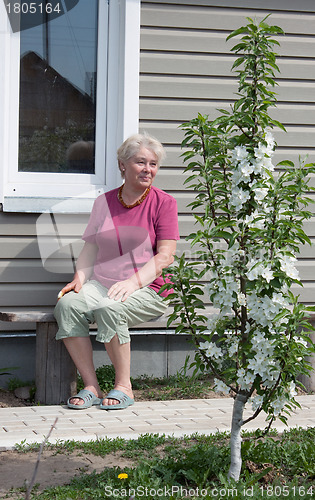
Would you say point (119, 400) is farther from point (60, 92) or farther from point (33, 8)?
point (33, 8)

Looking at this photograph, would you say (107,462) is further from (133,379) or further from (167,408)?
(133,379)

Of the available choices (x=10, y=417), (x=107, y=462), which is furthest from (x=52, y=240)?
(x=107, y=462)

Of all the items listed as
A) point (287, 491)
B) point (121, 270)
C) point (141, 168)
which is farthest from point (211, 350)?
point (141, 168)

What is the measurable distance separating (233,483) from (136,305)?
1875 mm

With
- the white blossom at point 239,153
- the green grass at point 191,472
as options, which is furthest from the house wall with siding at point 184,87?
the white blossom at point 239,153

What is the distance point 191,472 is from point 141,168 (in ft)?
7.21

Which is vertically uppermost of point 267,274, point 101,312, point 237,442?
point 267,274

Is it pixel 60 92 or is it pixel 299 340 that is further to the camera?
pixel 60 92

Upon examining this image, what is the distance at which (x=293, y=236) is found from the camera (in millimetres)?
2717

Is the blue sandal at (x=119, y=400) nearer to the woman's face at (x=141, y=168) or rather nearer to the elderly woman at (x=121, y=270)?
the elderly woman at (x=121, y=270)

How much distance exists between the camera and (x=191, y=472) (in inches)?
115

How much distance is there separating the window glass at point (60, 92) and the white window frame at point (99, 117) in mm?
51

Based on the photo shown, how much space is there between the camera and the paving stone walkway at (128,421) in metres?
3.66

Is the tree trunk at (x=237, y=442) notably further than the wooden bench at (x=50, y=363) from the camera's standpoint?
No
